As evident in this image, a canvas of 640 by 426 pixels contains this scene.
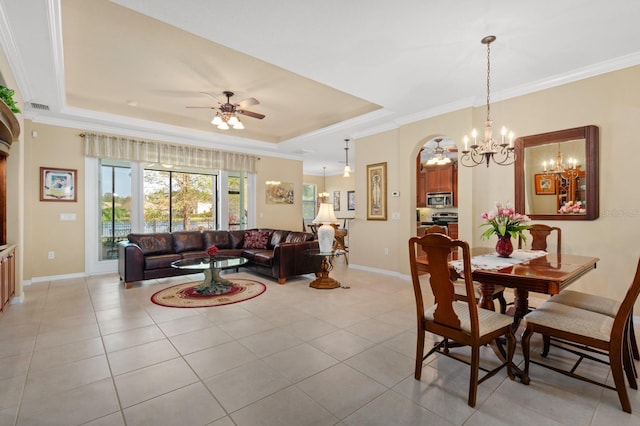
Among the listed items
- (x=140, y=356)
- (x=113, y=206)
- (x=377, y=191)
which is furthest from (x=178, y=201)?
(x=140, y=356)

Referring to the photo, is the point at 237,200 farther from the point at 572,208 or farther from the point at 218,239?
the point at 572,208

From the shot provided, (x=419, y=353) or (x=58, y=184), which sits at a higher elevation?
(x=58, y=184)

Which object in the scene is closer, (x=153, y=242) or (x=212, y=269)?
(x=212, y=269)

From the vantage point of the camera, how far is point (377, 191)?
5.58 metres

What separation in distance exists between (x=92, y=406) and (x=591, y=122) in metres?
5.12

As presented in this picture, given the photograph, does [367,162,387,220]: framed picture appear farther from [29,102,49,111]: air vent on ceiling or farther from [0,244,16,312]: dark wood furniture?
[29,102,49,111]: air vent on ceiling

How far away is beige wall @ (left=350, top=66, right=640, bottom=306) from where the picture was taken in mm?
3098

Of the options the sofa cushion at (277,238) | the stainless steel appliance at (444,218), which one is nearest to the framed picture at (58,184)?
the sofa cushion at (277,238)

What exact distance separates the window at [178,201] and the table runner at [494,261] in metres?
5.52

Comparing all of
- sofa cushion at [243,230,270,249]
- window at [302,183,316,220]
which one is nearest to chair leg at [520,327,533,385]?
sofa cushion at [243,230,270,249]

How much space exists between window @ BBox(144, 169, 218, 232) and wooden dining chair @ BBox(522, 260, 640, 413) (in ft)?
19.9

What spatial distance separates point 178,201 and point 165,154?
39.2 inches

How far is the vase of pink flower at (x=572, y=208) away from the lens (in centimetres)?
336

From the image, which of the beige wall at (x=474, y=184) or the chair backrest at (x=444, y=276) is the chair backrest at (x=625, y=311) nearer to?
the chair backrest at (x=444, y=276)
